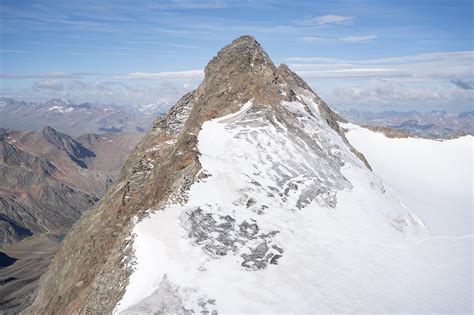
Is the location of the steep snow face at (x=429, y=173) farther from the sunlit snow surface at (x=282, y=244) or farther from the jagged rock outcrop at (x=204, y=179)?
the jagged rock outcrop at (x=204, y=179)

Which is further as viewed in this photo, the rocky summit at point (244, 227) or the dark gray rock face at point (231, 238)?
the dark gray rock face at point (231, 238)

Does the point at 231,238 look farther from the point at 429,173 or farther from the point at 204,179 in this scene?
the point at 429,173

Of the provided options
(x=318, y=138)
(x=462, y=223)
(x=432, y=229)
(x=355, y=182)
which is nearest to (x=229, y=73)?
(x=318, y=138)

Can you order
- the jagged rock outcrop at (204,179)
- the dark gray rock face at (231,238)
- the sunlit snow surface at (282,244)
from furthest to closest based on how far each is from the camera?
1. the jagged rock outcrop at (204,179)
2. the dark gray rock face at (231,238)
3. the sunlit snow surface at (282,244)

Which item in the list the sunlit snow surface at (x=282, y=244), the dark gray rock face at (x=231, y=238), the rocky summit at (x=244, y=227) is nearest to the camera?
the sunlit snow surface at (x=282, y=244)

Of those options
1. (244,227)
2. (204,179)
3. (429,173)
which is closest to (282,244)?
(244,227)

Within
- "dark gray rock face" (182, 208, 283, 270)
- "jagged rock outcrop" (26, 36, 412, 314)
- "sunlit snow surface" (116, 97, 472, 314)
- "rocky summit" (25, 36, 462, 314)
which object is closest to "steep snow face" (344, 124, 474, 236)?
"sunlit snow surface" (116, 97, 472, 314)

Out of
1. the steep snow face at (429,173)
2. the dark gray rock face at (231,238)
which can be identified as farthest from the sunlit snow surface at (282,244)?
the steep snow face at (429,173)
